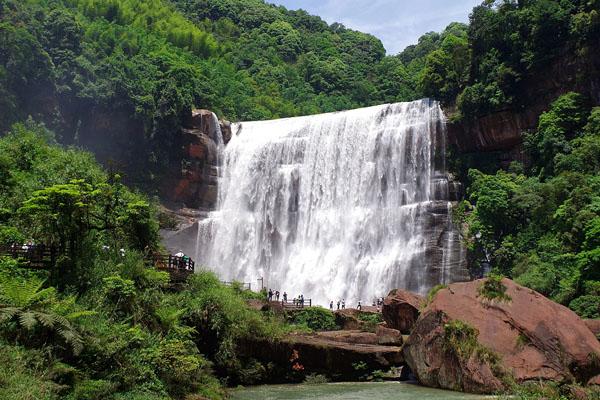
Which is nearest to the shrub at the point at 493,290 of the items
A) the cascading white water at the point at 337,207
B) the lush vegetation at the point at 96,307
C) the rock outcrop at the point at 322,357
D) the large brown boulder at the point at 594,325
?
the rock outcrop at the point at 322,357

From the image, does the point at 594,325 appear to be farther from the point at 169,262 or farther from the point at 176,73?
the point at 176,73

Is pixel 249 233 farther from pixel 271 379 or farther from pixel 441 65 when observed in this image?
pixel 271 379

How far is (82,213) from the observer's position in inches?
688

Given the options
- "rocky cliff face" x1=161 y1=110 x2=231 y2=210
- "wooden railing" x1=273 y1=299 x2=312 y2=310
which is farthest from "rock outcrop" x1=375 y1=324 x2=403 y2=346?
"rocky cliff face" x1=161 y1=110 x2=231 y2=210

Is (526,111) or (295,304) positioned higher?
(526,111)

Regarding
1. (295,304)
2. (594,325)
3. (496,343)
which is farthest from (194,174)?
(496,343)

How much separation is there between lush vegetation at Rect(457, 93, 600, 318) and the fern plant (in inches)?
781

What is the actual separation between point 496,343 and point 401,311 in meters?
8.88

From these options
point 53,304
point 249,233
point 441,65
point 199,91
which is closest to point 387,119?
point 441,65

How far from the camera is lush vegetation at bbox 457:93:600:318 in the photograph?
27.4 meters

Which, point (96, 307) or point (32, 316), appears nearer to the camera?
point (32, 316)

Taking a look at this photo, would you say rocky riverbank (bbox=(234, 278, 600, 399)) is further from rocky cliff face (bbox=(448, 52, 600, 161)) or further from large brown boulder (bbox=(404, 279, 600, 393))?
rocky cliff face (bbox=(448, 52, 600, 161))

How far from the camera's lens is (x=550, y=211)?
33.2 metres

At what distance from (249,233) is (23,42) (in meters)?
20.9
